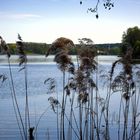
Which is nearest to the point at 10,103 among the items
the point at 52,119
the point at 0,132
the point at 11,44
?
the point at 52,119

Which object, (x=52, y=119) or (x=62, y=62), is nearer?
(x=62, y=62)

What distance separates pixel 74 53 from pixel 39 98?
12299 millimetres

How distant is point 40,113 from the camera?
1484 cm

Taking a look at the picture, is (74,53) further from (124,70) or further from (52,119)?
(52,119)

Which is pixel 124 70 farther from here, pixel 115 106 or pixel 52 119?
pixel 115 106

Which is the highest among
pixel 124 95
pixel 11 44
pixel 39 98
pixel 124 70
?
pixel 11 44

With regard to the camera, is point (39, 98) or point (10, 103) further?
point (39, 98)

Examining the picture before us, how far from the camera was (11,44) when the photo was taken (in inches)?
299

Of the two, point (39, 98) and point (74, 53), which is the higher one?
point (74, 53)

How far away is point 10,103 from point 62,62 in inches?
431

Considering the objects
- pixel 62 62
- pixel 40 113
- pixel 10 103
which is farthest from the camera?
pixel 10 103

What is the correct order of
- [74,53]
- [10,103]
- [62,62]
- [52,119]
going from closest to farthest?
[62,62] < [74,53] < [52,119] < [10,103]

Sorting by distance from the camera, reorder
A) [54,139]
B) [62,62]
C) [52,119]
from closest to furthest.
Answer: [62,62] < [54,139] < [52,119]

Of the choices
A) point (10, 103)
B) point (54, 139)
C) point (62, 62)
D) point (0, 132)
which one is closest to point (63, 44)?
point (62, 62)
